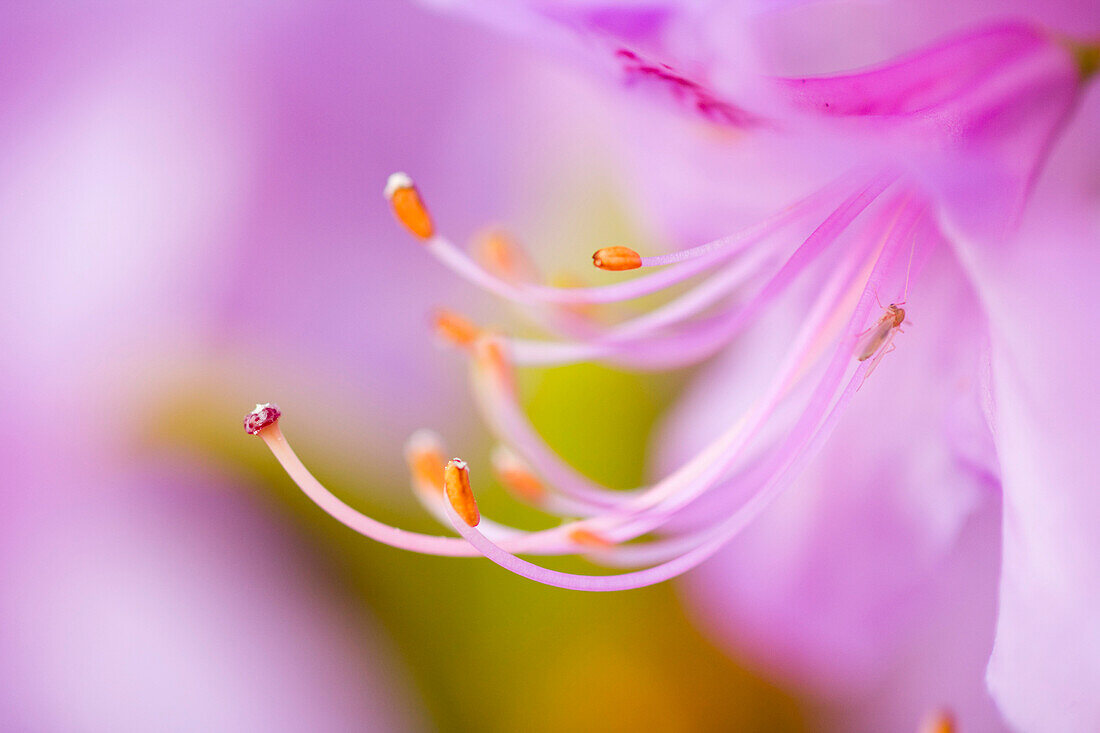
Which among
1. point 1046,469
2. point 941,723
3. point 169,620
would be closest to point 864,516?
Answer: point 941,723

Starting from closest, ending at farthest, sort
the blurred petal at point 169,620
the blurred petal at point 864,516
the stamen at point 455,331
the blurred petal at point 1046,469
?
the blurred petal at point 1046,469 < the blurred petal at point 864,516 < the stamen at point 455,331 < the blurred petal at point 169,620

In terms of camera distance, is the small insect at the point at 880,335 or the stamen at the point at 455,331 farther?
the stamen at the point at 455,331

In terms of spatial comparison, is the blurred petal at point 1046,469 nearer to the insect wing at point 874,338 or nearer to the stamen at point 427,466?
the insect wing at point 874,338

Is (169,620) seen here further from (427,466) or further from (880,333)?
(880,333)

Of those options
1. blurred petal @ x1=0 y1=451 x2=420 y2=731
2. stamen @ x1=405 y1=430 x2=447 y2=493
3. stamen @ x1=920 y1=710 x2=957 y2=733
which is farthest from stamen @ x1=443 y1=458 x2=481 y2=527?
blurred petal @ x1=0 y1=451 x2=420 y2=731

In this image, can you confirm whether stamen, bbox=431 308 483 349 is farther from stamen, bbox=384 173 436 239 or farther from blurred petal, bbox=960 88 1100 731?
blurred petal, bbox=960 88 1100 731

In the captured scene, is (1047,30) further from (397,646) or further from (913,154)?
(397,646)

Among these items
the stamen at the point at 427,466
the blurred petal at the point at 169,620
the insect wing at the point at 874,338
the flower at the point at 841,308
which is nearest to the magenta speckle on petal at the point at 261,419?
the flower at the point at 841,308
